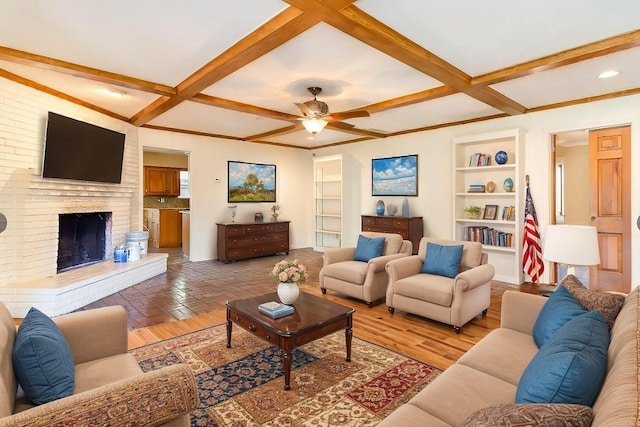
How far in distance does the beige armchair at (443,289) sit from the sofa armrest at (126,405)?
104 inches

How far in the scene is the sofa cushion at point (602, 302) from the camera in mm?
1699

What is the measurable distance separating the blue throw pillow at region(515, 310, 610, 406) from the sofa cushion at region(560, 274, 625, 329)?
0.46m

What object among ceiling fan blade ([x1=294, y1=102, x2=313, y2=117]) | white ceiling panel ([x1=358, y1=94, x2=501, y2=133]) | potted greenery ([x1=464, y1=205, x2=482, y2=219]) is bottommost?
potted greenery ([x1=464, y1=205, x2=482, y2=219])

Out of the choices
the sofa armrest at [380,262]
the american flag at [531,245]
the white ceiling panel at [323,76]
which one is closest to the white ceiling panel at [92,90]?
the white ceiling panel at [323,76]

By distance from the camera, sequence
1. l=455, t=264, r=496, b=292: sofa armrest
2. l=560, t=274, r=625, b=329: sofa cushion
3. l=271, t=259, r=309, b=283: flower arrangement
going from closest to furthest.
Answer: l=560, t=274, r=625, b=329: sofa cushion → l=271, t=259, r=309, b=283: flower arrangement → l=455, t=264, r=496, b=292: sofa armrest

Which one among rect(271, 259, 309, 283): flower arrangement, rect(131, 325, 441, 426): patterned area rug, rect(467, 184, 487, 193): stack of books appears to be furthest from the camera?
rect(467, 184, 487, 193): stack of books

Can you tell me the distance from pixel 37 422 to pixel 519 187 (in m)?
5.67

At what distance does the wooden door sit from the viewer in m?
4.44

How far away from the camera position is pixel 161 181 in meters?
9.17

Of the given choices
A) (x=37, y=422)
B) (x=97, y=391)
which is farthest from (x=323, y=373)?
(x=37, y=422)

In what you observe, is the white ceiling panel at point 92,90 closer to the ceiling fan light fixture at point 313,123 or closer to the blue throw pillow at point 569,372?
the ceiling fan light fixture at point 313,123

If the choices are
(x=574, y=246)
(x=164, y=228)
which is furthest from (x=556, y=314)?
(x=164, y=228)

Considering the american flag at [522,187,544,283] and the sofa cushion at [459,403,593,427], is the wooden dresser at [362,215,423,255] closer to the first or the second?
the american flag at [522,187,544,283]

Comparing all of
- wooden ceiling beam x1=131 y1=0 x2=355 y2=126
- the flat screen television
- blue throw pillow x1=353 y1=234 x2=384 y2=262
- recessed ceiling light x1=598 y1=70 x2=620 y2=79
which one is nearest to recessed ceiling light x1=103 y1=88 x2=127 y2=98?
the flat screen television
